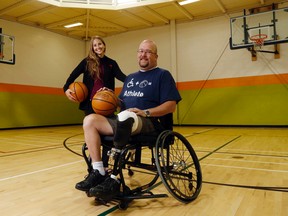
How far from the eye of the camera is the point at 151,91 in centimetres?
181

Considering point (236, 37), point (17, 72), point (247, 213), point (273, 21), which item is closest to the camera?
point (247, 213)

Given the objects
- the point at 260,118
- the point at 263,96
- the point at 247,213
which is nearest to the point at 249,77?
the point at 263,96

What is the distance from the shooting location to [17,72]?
839cm

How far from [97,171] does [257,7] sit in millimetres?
7632

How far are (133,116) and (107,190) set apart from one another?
0.44 meters

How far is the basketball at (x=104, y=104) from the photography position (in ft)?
5.82

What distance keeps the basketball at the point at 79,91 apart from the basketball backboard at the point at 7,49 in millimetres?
6149

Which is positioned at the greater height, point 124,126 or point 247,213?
point 124,126

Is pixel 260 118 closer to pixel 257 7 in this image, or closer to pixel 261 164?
pixel 257 7

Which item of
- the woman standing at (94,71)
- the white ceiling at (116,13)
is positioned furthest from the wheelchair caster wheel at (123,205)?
the white ceiling at (116,13)

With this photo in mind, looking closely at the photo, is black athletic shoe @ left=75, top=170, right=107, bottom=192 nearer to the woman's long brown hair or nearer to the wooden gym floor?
the wooden gym floor


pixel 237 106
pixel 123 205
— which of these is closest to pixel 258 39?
pixel 237 106

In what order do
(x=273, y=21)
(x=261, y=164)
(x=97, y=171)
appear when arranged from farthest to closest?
(x=273, y=21) → (x=261, y=164) → (x=97, y=171)

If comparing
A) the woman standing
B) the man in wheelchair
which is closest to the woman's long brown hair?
the woman standing
